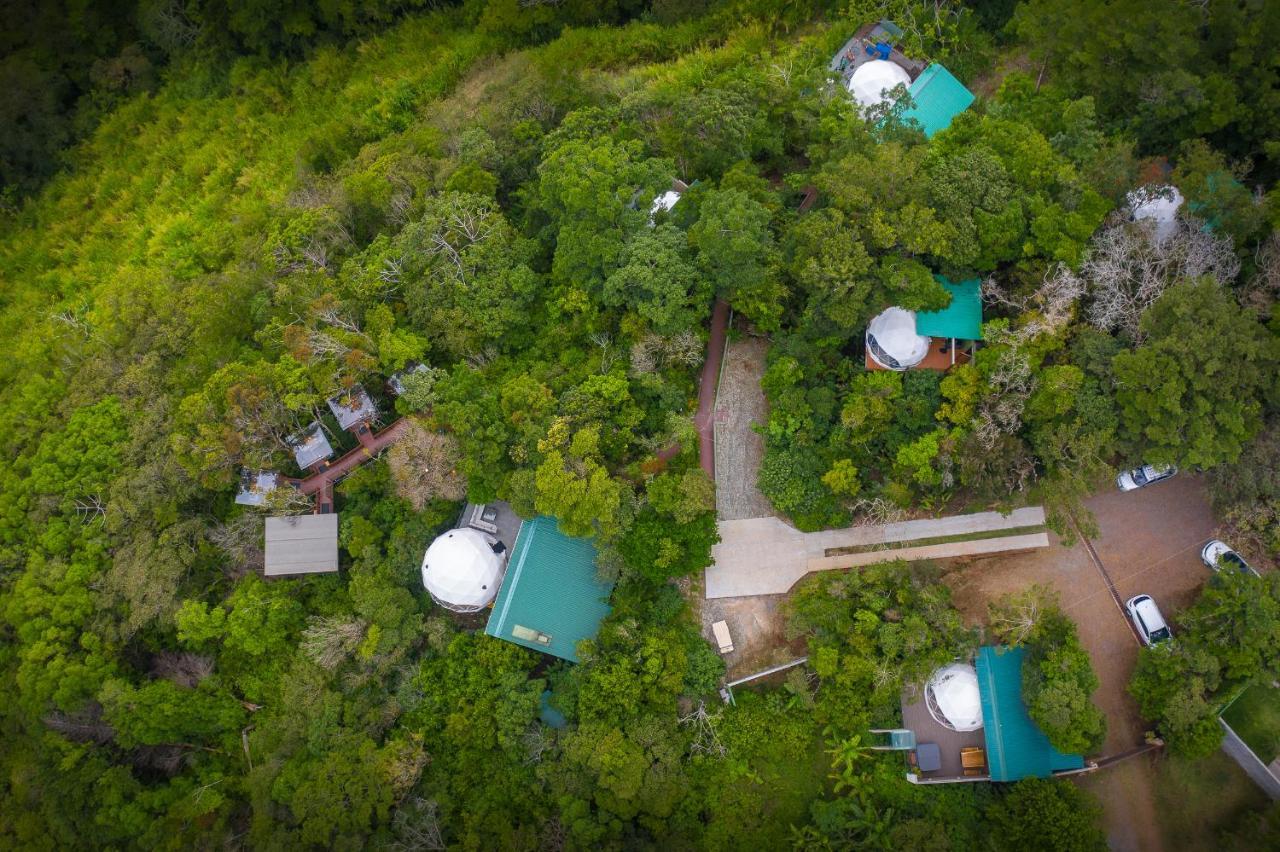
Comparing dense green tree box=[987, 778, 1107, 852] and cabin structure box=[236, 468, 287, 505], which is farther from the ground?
cabin structure box=[236, 468, 287, 505]

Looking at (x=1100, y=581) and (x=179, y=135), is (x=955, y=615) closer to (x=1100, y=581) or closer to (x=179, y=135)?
(x=1100, y=581)

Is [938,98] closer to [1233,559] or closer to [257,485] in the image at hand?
[1233,559]

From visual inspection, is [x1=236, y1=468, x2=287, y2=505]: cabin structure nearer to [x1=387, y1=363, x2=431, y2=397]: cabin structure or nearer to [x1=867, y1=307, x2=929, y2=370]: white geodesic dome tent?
[x1=387, y1=363, x2=431, y2=397]: cabin structure

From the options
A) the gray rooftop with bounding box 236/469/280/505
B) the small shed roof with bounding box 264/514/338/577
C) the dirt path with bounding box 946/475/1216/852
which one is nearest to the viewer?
the dirt path with bounding box 946/475/1216/852

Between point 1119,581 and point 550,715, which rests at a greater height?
point 1119,581

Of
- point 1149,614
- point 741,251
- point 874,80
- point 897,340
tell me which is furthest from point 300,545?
point 1149,614

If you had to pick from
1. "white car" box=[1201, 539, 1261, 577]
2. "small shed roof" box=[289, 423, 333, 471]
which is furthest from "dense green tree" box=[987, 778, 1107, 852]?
"small shed roof" box=[289, 423, 333, 471]

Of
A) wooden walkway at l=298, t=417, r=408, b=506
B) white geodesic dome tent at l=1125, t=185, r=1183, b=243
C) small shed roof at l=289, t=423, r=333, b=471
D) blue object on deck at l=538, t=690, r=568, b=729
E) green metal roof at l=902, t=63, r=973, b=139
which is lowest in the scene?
blue object on deck at l=538, t=690, r=568, b=729

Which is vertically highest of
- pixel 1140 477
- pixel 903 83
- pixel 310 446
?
pixel 903 83
